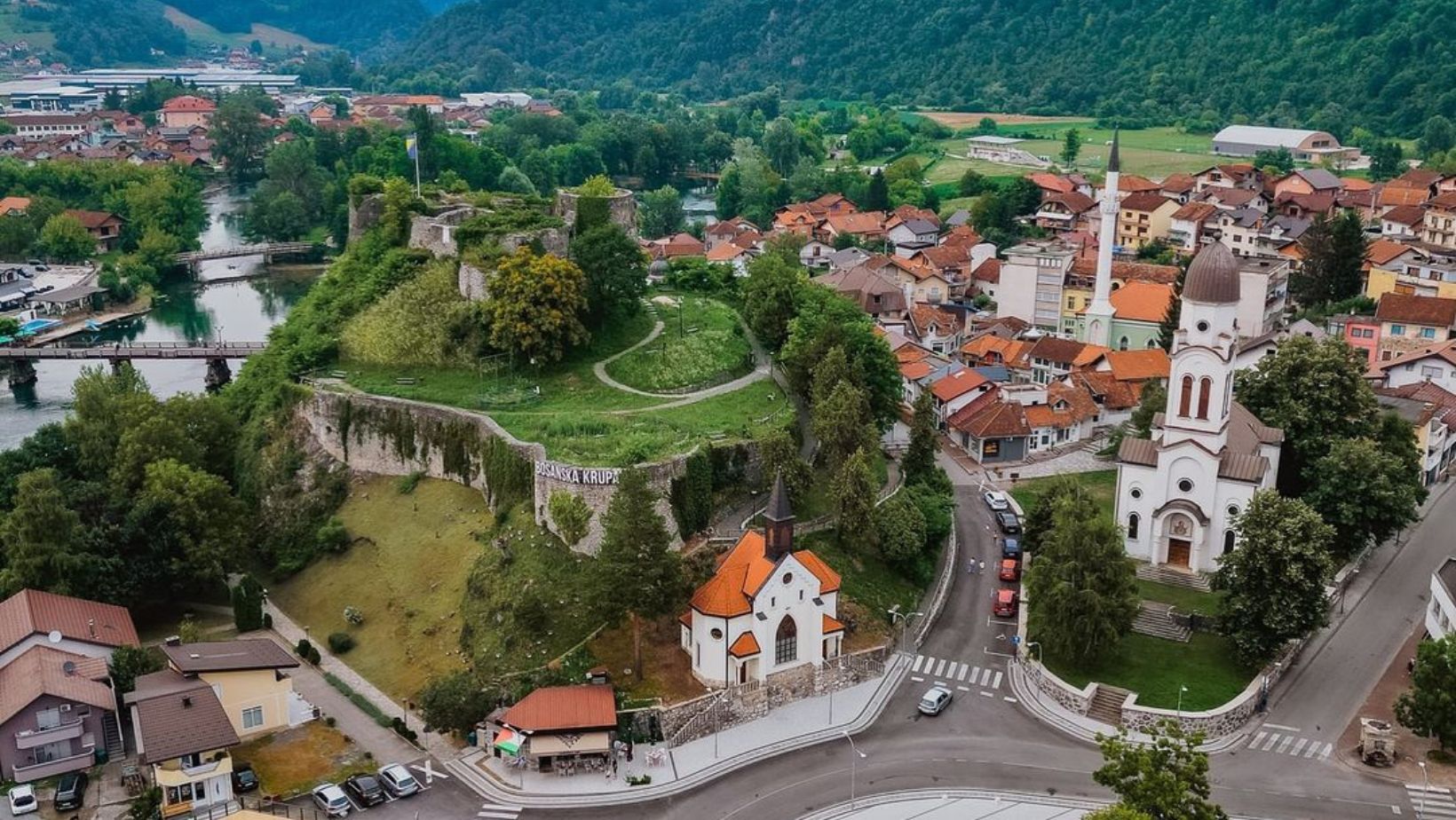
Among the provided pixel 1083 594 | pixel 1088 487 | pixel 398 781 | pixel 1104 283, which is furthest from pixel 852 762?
pixel 1104 283

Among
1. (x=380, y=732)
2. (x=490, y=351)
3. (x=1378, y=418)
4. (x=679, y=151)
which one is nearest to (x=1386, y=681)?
(x=1378, y=418)

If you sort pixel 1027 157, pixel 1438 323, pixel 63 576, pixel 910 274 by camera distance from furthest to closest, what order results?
pixel 1027 157 → pixel 910 274 → pixel 1438 323 → pixel 63 576

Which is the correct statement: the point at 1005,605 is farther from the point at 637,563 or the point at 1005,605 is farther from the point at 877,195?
the point at 877,195

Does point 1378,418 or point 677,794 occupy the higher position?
point 1378,418

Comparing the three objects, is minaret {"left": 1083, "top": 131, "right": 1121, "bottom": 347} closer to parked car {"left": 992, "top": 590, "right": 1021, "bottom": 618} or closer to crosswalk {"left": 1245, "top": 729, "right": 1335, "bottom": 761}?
parked car {"left": 992, "top": 590, "right": 1021, "bottom": 618}

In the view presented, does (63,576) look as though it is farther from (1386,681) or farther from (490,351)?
(1386,681)

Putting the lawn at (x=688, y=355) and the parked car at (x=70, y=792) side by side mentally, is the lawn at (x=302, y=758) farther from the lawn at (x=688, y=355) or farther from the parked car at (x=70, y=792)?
the lawn at (x=688, y=355)

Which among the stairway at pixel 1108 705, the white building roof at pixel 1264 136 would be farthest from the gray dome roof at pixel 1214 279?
the white building roof at pixel 1264 136
